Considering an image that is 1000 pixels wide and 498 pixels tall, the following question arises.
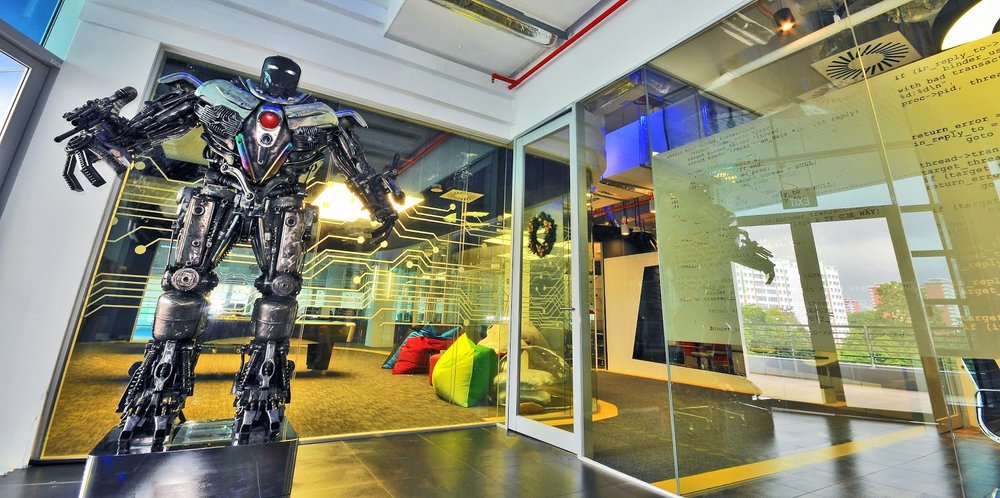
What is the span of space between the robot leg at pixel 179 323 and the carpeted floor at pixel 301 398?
902 millimetres

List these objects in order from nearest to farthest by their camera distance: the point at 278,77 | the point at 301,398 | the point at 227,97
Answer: the point at 227,97, the point at 278,77, the point at 301,398

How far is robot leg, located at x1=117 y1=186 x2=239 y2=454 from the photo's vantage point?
1521 mm

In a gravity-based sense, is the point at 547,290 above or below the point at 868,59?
below

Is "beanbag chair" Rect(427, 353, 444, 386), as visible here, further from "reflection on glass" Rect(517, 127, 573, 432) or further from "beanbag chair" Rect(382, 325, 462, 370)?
"reflection on glass" Rect(517, 127, 573, 432)

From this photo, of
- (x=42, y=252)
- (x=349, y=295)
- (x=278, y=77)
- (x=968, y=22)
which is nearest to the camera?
(x=968, y=22)

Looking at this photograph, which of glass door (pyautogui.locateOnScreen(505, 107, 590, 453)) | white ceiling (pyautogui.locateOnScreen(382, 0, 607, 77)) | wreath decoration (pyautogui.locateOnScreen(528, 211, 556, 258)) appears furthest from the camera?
wreath decoration (pyautogui.locateOnScreen(528, 211, 556, 258))

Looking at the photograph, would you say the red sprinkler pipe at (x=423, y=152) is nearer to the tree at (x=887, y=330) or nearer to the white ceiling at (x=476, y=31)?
the white ceiling at (x=476, y=31)

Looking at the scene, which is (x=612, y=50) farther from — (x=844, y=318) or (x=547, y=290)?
(x=844, y=318)

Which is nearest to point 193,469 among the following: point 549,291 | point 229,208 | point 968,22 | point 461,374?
point 229,208

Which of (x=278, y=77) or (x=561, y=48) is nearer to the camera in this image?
(x=278, y=77)

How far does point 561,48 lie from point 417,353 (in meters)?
3.00

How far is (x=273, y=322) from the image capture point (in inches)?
68.8

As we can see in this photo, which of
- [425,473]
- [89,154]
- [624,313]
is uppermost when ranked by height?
[89,154]

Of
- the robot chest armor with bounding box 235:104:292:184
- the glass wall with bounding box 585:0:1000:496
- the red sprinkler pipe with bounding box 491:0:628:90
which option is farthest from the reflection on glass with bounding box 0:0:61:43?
the glass wall with bounding box 585:0:1000:496
